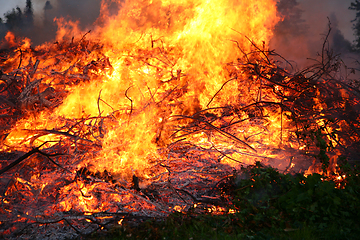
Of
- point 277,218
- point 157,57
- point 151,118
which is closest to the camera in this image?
point 277,218

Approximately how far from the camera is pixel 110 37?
6715 millimetres

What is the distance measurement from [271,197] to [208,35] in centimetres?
443

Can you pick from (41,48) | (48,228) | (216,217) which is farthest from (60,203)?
(41,48)

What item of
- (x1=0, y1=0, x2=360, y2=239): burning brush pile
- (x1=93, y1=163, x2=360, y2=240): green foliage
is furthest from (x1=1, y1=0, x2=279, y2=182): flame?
(x1=93, y1=163, x2=360, y2=240): green foliage

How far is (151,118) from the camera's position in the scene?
5.79 m

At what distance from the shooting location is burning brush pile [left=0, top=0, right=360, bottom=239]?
3.97m

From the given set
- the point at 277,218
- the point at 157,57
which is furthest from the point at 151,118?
the point at 277,218

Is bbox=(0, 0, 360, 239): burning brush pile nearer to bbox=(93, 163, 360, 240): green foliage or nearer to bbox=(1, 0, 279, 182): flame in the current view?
bbox=(1, 0, 279, 182): flame

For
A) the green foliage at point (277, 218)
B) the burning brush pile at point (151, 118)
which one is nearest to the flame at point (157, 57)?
the burning brush pile at point (151, 118)

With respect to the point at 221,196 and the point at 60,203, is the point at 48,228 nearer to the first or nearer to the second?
the point at 60,203

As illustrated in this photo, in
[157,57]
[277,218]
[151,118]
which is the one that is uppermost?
[157,57]

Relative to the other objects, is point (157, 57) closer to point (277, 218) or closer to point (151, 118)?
point (151, 118)

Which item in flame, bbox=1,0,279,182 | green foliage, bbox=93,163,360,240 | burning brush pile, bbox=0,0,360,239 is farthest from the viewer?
flame, bbox=1,0,279,182

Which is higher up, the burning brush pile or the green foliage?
the burning brush pile
